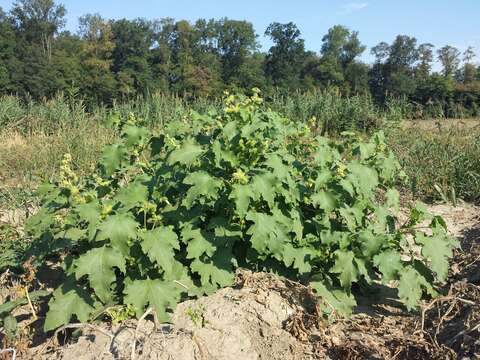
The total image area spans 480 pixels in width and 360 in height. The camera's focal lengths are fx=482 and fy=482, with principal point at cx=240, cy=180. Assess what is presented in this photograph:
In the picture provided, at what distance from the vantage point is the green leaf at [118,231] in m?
2.76

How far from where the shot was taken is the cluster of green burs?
9.71ft

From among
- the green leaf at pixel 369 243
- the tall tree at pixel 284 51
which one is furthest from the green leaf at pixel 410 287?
the tall tree at pixel 284 51

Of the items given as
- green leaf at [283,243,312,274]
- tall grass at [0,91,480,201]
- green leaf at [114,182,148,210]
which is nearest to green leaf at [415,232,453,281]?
green leaf at [283,243,312,274]

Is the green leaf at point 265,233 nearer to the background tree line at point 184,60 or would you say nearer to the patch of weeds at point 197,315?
the patch of weeds at point 197,315

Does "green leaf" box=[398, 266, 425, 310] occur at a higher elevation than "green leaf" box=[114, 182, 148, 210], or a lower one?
lower

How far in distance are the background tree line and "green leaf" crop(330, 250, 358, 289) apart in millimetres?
36330

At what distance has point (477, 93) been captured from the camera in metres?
22.8

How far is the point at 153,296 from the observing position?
294 cm

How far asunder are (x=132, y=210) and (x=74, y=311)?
0.79m

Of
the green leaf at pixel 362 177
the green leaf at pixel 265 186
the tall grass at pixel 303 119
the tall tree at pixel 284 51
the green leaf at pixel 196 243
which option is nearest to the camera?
the green leaf at pixel 265 186

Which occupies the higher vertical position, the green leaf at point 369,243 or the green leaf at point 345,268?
the green leaf at point 369,243

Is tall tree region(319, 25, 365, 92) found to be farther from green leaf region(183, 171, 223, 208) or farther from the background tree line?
green leaf region(183, 171, 223, 208)

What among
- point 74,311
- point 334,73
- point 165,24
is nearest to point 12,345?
point 74,311

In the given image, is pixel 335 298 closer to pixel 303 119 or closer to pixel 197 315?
pixel 197 315
